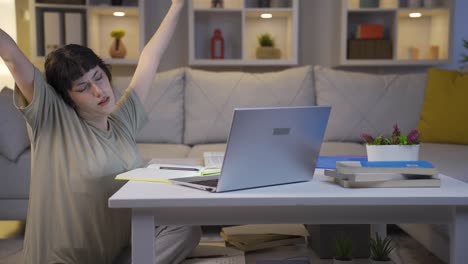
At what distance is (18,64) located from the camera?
1.22 m

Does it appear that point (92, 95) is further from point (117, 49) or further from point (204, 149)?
point (117, 49)

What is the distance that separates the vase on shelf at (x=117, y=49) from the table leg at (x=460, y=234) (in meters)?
3.19

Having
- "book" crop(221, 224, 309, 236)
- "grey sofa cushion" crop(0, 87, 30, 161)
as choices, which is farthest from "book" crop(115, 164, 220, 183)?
"grey sofa cushion" crop(0, 87, 30, 161)

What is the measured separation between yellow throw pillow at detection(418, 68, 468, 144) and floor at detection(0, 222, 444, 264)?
63cm

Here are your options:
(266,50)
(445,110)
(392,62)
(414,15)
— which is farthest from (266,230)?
(414,15)

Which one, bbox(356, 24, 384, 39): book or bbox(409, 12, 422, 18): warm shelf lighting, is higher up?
bbox(409, 12, 422, 18): warm shelf lighting

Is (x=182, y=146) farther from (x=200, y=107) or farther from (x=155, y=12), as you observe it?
(x=155, y=12)

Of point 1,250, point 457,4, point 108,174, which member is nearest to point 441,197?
point 108,174

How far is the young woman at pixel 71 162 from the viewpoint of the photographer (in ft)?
4.40

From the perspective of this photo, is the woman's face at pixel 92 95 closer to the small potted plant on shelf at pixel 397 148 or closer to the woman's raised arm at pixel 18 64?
the woman's raised arm at pixel 18 64

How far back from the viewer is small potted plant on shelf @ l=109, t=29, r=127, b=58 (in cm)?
389

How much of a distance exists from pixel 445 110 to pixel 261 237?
58.4 inches

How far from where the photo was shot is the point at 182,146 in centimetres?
308

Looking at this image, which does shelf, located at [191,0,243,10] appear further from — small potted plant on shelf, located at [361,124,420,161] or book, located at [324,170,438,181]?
book, located at [324,170,438,181]
